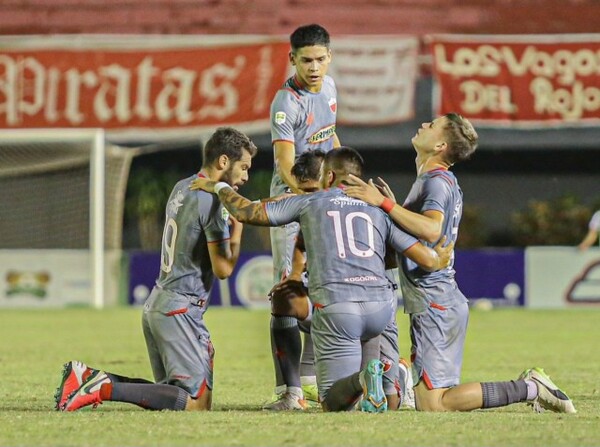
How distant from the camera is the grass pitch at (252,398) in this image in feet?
19.2

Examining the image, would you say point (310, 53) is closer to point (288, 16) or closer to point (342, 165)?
point (342, 165)

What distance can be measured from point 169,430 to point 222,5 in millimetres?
19411

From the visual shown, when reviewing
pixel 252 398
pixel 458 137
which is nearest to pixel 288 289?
pixel 252 398

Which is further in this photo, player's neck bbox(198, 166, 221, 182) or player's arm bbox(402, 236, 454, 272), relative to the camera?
player's neck bbox(198, 166, 221, 182)

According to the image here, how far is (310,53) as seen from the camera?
7988 mm

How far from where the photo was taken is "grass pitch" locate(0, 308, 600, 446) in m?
5.86

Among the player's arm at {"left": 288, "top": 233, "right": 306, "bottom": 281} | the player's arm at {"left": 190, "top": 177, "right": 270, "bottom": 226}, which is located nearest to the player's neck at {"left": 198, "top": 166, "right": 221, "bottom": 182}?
the player's arm at {"left": 190, "top": 177, "right": 270, "bottom": 226}

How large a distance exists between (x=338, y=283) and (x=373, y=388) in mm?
636

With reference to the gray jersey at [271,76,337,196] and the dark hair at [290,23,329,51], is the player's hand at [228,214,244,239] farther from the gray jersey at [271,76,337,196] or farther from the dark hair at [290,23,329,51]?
the dark hair at [290,23,329,51]

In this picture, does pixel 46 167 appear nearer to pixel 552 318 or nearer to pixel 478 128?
pixel 478 128

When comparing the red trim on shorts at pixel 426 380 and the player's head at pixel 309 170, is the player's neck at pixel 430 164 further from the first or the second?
the red trim on shorts at pixel 426 380

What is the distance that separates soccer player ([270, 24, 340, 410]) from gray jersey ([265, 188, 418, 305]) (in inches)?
31.1

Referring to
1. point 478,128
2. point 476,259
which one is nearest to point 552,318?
point 476,259

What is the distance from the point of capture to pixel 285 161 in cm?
798
